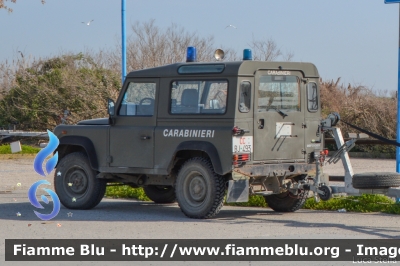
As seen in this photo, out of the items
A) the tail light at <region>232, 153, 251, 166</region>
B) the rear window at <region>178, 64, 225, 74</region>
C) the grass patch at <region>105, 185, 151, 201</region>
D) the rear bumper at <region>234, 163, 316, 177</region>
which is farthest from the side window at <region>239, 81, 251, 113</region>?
the grass patch at <region>105, 185, 151, 201</region>

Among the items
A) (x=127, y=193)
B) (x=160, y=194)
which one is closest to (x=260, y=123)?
(x=160, y=194)

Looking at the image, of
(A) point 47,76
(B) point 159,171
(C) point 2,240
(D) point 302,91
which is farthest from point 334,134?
(A) point 47,76

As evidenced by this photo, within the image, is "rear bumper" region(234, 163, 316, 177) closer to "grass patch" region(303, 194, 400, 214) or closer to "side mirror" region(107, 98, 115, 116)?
"grass patch" region(303, 194, 400, 214)

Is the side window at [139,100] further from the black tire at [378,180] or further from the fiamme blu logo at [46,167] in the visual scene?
the black tire at [378,180]

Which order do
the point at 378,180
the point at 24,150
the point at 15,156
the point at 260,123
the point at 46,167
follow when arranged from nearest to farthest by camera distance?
the point at 46,167, the point at 378,180, the point at 260,123, the point at 15,156, the point at 24,150

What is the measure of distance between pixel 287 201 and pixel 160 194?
2605 mm

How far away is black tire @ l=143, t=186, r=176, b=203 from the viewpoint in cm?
1398

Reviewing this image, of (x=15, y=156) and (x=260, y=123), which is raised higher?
(x=260, y=123)

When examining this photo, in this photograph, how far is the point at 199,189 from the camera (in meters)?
11.8

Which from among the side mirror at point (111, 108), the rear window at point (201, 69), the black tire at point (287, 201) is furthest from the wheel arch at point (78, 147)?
the black tire at point (287, 201)

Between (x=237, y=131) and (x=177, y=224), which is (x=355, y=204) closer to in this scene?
(x=237, y=131)

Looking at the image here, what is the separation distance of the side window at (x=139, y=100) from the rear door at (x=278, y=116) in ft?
6.06

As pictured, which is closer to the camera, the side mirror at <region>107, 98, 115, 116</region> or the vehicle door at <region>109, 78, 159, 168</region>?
the vehicle door at <region>109, 78, 159, 168</region>

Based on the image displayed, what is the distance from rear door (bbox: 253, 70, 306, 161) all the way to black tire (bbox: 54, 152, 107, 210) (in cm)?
310
